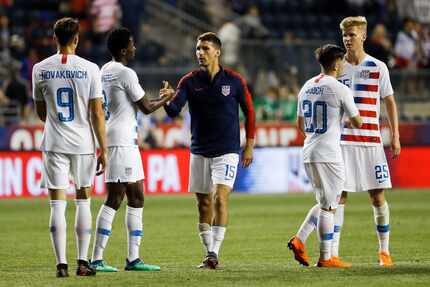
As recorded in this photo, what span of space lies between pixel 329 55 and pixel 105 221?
106 inches

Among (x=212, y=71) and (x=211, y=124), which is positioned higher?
(x=212, y=71)

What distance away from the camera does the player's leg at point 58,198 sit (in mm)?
10648

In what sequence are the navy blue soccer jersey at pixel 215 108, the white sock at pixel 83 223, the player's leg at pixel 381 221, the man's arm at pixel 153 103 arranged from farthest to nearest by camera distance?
1. the player's leg at pixel 381 221
2. the navy blue soccer jersey at pixel 215 108
3. the man's arm at pixel 153 103
4. the white sock at pixel 83 223

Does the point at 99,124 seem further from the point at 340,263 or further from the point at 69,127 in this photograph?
the point at 340,263

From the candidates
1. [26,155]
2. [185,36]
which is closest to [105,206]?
[26,155]

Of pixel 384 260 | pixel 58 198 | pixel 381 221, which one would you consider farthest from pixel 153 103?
pixel 384 260

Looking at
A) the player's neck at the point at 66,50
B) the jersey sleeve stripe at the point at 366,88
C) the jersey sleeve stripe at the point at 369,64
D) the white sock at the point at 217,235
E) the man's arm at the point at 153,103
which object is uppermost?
the player's neck at the point at 66,50

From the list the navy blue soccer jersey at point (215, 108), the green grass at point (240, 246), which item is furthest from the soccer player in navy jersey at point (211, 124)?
the green grass at point (240, 246)

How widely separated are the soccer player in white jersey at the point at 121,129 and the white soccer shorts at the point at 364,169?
2.02 metres

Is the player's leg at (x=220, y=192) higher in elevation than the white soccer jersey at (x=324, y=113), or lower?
lower

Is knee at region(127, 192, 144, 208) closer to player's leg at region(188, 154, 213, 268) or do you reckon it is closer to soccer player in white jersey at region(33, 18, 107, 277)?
player's leg at region(188, 154, 213, 268)

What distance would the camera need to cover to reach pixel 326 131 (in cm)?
1149

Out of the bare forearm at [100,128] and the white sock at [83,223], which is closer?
the bare forearm at [100,128]

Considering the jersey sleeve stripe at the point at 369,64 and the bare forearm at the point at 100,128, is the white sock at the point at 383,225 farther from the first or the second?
the bare forearm at the point at 100,128
